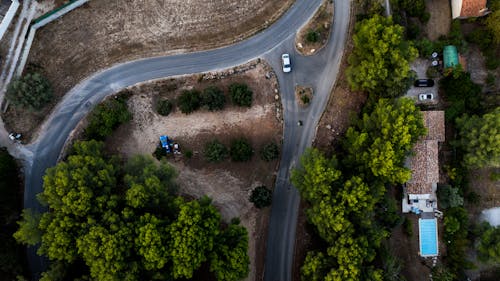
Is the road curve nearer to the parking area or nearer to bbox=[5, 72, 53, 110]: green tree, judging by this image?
the parking area

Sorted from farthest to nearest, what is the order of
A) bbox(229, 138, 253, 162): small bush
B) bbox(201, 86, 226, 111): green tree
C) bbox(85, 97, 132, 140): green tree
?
bbox(201, 86, 226, 111): green tree < bbox(229, 138, 253, 162): small bush < bbox(85, 97, 132, 140): green tree

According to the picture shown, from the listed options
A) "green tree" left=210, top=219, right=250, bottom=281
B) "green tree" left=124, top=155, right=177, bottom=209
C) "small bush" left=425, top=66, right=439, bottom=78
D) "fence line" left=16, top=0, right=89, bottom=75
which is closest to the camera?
"green tree" left=124, top=155, right=177, bottom=209

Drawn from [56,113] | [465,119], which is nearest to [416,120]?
[465,119]

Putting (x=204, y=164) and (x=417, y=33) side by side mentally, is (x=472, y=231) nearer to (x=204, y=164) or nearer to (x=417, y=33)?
(x=417, y=33)

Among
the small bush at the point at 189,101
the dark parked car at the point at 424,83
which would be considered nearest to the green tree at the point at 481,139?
the dark parked car at the point at 424,83

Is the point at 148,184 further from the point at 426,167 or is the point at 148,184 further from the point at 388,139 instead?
the point at 426,167

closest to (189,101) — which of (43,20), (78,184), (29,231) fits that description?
(78,184)

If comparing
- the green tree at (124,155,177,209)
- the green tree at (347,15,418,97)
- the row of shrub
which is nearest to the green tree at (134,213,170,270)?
the green tree at (124,155,177,209)
